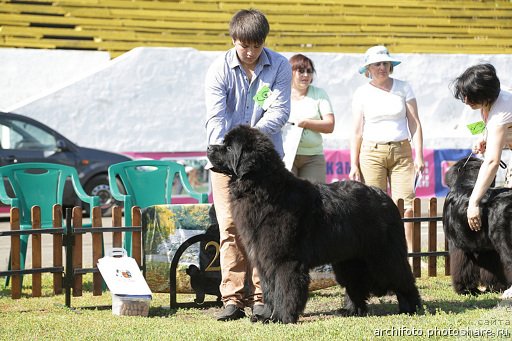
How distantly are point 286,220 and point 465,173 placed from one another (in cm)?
187

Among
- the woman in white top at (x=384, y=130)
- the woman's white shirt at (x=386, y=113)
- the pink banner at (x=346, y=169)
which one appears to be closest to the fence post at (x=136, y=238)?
the woman in white top at (x=384, y=130)

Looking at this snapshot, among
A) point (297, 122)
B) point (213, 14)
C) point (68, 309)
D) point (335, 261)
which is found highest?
point (213, 14)

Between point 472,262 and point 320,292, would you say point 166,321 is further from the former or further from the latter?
point 472,262

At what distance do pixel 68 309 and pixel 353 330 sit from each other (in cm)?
244

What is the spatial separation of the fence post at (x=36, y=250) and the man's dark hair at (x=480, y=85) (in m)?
3.55

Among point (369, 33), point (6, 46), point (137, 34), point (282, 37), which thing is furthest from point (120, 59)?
point (369, 33)

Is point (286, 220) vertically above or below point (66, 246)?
above

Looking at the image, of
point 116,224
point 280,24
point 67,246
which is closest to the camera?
point 67,246

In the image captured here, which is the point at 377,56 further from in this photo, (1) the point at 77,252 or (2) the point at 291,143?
(1) the point at 77,252

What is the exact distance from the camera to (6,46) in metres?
16.7

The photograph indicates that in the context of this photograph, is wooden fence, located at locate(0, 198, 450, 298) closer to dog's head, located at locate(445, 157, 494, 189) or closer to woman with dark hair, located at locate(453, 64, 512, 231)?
→ dog's head, located at locate(445, 157, 494, 189)

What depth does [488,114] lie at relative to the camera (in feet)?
19.1

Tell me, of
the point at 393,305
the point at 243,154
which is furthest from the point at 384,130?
the point at 243,154

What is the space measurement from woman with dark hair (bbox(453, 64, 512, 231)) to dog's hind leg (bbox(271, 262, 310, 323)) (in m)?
1.53
